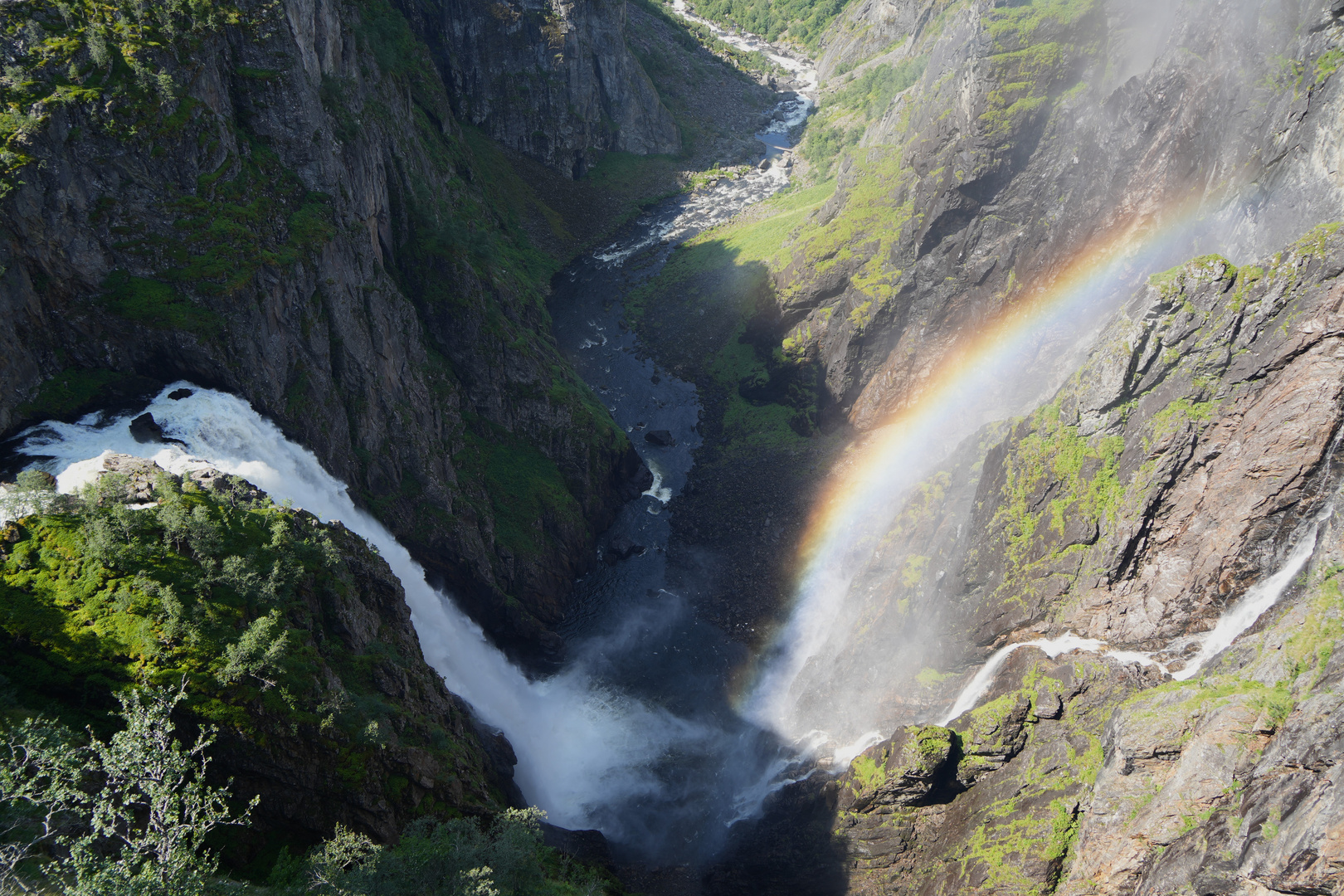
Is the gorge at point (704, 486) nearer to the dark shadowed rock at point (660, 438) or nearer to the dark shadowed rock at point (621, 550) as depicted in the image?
the dark shadowed rock at point (621, 550)

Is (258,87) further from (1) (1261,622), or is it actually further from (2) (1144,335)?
(1) (1261,622)

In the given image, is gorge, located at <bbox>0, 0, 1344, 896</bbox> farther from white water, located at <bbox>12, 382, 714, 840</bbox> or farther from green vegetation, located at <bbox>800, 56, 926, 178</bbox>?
green vegetation, located at <bbox>800, 56, 926, 178</bbox>

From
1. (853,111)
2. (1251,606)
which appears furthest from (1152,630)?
(853,111)

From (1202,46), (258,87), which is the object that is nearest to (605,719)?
(258,87)

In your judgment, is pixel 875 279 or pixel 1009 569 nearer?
pixel 1009 569

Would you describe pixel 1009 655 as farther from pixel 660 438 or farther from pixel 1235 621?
pixel 660 438

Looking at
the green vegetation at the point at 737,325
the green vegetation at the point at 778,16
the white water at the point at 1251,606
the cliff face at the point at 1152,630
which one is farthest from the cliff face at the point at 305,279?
the green vegetation at the point at 778,16
